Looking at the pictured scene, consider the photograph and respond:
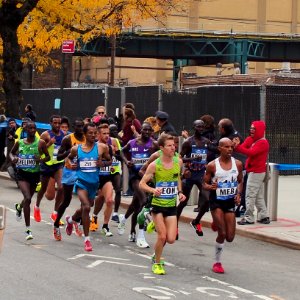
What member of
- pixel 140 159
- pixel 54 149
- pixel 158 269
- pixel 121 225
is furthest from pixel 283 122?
pixel 158 269

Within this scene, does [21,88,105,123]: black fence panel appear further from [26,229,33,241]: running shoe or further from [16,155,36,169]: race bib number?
[26,229,33,241]: running shoe

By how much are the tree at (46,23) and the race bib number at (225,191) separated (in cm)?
1444

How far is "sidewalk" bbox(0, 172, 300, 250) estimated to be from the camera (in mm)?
13062

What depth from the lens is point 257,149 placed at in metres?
14.3

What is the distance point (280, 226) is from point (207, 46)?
51.7m

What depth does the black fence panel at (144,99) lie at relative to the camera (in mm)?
22719

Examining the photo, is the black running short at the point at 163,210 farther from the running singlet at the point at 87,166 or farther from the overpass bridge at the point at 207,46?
the overpass bridge at the point at 207,46

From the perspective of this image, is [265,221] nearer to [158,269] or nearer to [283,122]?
[158,269]

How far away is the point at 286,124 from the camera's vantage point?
76.4 ft

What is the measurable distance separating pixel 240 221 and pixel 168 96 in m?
8.88

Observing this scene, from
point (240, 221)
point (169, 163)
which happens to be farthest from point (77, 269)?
point (240, 221)

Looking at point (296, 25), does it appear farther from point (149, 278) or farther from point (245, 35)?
point (149, 278)

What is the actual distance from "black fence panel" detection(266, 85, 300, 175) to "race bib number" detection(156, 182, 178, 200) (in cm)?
1257

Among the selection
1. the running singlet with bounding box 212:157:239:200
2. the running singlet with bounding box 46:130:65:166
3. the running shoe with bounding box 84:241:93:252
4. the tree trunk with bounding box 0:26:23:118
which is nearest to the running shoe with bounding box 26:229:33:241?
the running shoe with bounding box 84:241:93:252
